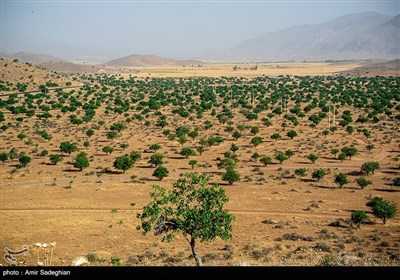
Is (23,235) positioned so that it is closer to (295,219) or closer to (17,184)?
(17,184)

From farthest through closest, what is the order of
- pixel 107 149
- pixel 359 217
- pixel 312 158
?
pixel 107 149 → pixel 312 158 → pixel 359 217

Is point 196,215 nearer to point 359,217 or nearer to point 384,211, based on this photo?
point 359,217

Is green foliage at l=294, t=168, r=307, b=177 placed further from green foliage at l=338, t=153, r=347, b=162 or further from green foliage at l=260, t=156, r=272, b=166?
green foliage at l=338, t=153, r=347, b=162

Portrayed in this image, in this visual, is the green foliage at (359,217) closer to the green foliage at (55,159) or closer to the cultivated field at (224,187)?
the cultivated field at (224,187)

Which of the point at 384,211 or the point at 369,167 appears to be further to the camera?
the point at 369,167

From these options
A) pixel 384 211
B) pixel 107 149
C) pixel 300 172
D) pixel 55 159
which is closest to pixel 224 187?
pixel 300 172

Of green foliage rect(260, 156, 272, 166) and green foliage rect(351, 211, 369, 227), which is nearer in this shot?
green foliage rect(351, 211, 369, 227)

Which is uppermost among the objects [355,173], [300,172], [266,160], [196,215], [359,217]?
[196,215]

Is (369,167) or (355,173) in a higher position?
(369,167)

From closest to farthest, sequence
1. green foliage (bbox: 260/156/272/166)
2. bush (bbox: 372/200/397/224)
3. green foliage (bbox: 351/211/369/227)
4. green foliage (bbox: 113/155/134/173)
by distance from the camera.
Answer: green foliage (bbox: 351/211/369/227)
bush (bbox: 372/200/397/224)
green foliage (bbox: 113/155/134/173)
green foliage (bbox: 260/156/272/166)

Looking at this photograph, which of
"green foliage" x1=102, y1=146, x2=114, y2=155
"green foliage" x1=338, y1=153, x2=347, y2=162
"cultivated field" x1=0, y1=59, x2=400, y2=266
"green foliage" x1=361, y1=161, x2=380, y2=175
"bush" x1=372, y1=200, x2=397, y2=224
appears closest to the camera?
"cultivated field" x1=0, y1=59, x2=400, y2=266

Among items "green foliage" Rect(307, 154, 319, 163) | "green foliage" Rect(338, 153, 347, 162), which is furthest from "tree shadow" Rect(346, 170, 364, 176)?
"green foliage" Rect(307, 154, 319, 163)

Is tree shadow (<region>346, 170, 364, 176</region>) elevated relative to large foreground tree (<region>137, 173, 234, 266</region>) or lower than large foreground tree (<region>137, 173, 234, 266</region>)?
lower

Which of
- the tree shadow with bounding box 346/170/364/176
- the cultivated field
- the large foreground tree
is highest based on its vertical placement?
the large foreground tree
